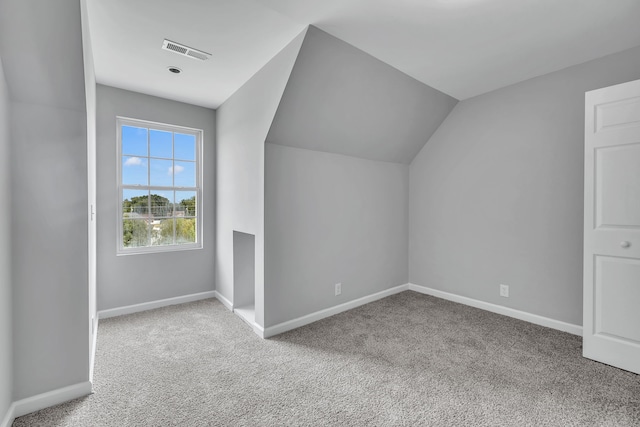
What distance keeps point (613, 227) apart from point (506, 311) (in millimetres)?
1429

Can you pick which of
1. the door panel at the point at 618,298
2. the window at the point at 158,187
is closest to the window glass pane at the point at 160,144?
the window at the point at 158,187

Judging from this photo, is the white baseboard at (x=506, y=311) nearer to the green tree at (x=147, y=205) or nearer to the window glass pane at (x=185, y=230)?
the window glass pane at (x=185, y=230)

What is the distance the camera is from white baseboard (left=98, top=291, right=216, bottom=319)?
3154 millimetres

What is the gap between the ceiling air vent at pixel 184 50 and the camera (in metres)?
2.34

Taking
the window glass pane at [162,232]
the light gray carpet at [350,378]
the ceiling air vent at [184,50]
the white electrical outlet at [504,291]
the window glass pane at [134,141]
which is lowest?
the light gray carpet at [350,378]

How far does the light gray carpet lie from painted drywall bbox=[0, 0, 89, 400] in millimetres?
338

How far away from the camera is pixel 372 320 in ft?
10.1

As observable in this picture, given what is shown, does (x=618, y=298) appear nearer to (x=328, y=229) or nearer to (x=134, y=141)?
(x=328, y=229)

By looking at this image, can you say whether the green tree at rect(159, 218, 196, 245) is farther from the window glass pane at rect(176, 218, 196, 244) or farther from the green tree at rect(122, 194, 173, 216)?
the green tree at rect(122, 194, 173, 216)

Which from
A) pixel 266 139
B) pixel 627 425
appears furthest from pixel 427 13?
pixel 627 425

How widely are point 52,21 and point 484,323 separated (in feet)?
13.0

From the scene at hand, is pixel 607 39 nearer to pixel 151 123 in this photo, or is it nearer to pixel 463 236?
pixel 463 236

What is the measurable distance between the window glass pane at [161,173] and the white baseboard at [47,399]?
2.24m

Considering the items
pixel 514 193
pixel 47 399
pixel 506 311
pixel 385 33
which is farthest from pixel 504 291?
pixel 47 399
